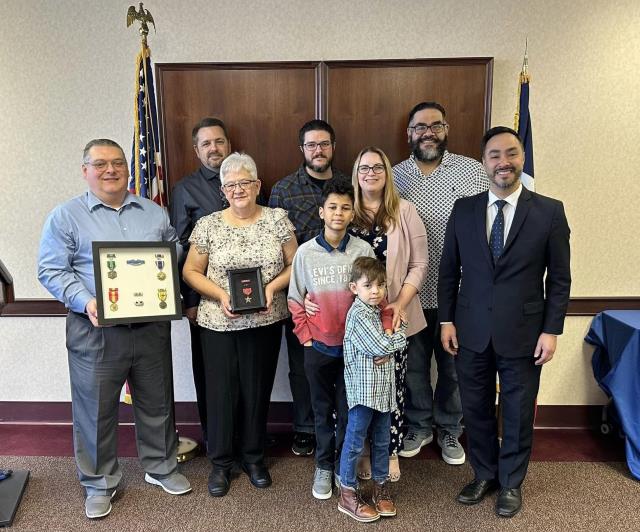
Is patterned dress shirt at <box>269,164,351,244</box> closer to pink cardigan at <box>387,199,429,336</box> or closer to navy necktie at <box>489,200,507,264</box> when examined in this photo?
pink cardigan at <box>387,199,429,336</box>

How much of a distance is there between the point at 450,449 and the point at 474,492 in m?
0.39

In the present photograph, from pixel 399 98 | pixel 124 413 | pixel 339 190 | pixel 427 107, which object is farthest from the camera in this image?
pixel 124 413

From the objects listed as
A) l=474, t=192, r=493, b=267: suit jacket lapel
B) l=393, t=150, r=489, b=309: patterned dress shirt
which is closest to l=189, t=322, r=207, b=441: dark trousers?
l=393, t=150, r=489, b=309: patterned dress shirt

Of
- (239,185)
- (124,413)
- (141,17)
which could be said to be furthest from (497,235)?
(124,413)

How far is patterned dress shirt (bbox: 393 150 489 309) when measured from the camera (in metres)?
2.55

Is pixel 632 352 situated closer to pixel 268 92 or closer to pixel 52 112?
pixel 268 92

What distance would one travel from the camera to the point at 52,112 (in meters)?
2.98

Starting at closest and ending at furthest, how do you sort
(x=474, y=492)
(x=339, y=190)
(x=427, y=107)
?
(x=339, y=190) < (x=474, y=492) < (x=427, y=107)

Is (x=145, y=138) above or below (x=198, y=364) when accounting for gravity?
above

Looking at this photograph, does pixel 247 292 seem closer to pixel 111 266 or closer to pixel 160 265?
pixel 160 265

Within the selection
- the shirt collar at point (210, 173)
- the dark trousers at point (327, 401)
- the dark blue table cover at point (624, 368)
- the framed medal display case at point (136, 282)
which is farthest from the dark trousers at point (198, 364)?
the dark blue table cover at point (624, 368)

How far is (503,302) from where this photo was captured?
206 centimetres

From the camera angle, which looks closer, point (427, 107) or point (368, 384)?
point (368, 384)

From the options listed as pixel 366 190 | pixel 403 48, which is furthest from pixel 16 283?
pixel 403 48
